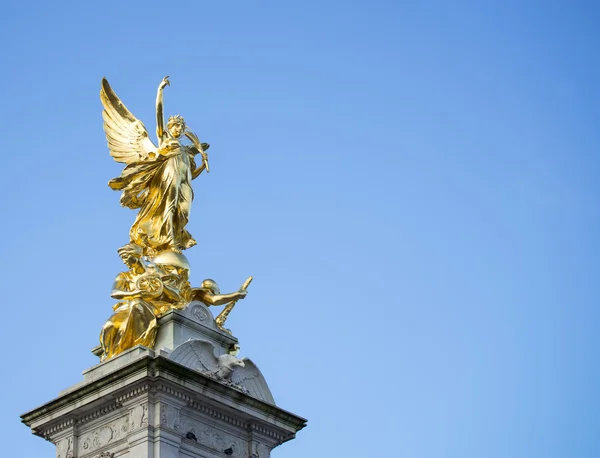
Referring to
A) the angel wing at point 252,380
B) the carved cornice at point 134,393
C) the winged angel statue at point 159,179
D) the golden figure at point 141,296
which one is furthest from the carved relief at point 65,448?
the winged angel statue at point 159,179

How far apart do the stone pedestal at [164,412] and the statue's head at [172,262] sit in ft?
3.24

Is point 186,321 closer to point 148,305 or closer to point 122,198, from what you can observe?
point 148,305

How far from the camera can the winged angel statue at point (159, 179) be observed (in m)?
28.3

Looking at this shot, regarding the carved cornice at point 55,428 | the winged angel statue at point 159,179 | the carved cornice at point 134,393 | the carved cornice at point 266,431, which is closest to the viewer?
the carved cornice at point 134,393

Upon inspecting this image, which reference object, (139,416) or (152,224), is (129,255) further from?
(139,416)

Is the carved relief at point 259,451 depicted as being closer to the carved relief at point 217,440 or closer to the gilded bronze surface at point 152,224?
the carved relief at point 217,440

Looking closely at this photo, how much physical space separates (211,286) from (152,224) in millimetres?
2092

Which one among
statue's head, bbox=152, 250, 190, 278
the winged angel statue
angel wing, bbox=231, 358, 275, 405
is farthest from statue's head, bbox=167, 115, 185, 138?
angel wing, bbox=231, 358, 275, 405

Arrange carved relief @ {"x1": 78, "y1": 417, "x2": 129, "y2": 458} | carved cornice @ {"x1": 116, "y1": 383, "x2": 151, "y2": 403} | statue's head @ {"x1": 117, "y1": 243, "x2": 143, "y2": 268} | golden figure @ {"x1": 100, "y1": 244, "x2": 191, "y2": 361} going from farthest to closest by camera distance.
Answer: statue's head @ {"x1": 117, "y1": 243, "x2": 143, "y2": 268}
golden figure @ {"x1": 100, "y1": 244, "x2": 191, "y2": 361}
carved relief @ {"x1": 78, "y1": 417, "x2": 129, "y2": 458}
carved cornice @ {"x1": 116, "y1": 383, "x2": 151, "y2": 403}

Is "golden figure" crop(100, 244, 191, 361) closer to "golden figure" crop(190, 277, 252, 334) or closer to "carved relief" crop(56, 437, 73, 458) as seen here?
"golden figure" crop(190, 277, 252, 334)

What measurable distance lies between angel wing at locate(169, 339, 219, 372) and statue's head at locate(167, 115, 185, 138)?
5844 mm

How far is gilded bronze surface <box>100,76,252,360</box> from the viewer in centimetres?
2616

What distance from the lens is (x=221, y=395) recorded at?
2567 cm

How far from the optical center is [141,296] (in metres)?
26.5
